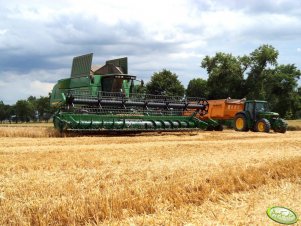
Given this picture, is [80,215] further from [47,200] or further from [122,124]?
[122,124]

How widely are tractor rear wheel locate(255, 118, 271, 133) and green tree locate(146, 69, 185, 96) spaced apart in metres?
21.3

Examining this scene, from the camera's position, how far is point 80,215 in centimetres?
336

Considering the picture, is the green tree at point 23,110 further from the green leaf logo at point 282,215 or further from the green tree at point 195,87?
the green leaf logo at point 282,215

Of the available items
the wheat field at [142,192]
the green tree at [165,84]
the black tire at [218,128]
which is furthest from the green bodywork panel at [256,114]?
the green tree at [165,84]

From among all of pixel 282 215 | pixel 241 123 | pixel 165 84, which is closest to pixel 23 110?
pixel 165 84

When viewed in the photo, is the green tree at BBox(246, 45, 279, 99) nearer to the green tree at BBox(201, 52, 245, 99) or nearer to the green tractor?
the green tree at BBox(201, 52, 245, 99)

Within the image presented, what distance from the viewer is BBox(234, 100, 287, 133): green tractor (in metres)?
19.2

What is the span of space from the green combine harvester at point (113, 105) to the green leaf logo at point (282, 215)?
34.6 feet

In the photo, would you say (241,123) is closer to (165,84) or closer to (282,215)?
(282,215)

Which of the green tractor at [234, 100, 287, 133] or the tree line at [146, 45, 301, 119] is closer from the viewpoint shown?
the green tractor at [234, 100, 287, 133]

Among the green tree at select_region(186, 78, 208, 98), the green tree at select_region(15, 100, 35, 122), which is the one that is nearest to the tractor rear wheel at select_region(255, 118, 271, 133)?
the green tree at select_region(186, 78, 208, 98)

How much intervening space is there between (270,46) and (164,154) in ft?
101

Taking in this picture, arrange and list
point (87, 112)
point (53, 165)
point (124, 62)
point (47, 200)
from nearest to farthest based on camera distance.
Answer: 1. point (47, 200)
2. point (53, 165)
3. point (87, 112)
4. point (124, 62)

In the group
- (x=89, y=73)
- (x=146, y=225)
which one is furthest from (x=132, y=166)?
(x=89, y=73)
